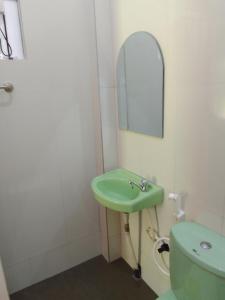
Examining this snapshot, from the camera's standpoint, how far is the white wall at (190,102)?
929 mm

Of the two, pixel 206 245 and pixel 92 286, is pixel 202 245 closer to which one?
pixel 206 245

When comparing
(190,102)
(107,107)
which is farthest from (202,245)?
(107,107)

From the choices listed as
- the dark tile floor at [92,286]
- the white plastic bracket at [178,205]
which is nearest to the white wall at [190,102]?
the white plastic bracket at [178,205]

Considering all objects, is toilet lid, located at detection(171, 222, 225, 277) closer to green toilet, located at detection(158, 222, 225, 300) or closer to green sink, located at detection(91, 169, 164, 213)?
green toilet, located at detection(158, 222, 225, 300)

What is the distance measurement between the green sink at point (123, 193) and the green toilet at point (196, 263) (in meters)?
0.25

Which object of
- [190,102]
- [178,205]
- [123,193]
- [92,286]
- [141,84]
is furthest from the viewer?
[92,286]

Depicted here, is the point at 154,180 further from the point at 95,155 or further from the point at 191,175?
the point at 95,155

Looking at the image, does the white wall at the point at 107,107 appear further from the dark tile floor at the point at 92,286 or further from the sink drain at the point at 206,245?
the sink drain at the point at 206,245

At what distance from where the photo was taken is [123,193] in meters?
1.56

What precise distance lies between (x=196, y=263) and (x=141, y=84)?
973mm

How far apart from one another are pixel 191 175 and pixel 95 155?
838 millimetres

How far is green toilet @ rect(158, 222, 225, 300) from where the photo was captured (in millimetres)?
862

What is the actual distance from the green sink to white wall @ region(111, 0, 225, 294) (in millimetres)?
87

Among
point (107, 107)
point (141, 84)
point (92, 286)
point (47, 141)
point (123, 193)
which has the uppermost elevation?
point (141, 84)
